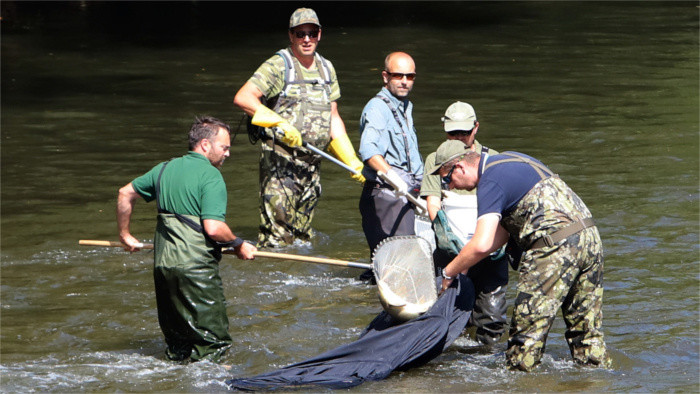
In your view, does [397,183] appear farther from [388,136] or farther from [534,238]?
[534,238]

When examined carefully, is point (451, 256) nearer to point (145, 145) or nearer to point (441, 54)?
point (145, 145)

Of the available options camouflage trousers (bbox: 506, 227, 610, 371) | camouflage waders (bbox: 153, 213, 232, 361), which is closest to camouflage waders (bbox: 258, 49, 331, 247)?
camouflage waders (bbox: 153, 213, 232, 361)

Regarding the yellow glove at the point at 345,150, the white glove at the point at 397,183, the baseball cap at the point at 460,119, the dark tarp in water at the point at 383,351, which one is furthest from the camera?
the yellow glove at the point at 345,150

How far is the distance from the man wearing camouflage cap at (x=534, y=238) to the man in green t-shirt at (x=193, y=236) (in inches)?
55.9

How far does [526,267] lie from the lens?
20.2ft

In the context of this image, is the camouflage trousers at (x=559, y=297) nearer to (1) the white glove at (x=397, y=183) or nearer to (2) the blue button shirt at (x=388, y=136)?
(1) the white glove at (x=397, y=183)

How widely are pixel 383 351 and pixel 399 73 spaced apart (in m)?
2.49

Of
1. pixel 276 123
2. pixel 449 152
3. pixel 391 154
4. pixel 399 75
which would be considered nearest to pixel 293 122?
pixel 276 123

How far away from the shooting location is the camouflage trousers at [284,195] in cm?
922

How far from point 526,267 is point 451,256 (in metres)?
0.85

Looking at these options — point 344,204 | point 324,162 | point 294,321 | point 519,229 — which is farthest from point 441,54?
point 519,229

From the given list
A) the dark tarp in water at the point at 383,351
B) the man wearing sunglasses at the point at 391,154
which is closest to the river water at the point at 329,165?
the dark tarp in water at the point at 383,351

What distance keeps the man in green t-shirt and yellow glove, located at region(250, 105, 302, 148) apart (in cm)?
201

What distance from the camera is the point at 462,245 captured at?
267 inches
